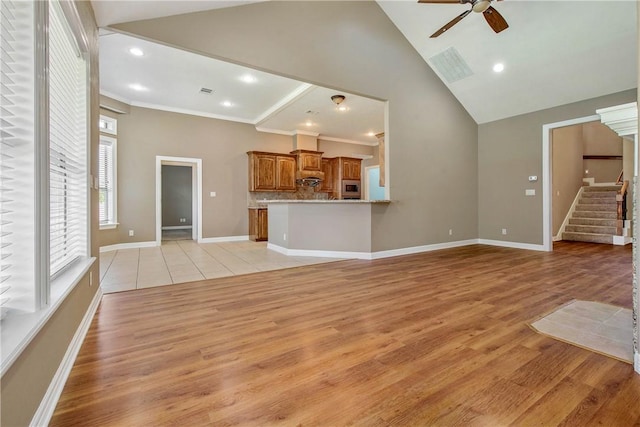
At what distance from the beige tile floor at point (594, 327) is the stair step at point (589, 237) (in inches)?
216

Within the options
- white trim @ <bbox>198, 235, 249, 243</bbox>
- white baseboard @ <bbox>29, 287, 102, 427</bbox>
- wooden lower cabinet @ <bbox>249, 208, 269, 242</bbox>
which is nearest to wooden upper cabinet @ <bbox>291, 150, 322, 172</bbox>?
wooden lower cabinet @ <bbox>249, 208, 269, 242</bbox>

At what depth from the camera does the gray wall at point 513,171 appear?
5.52m

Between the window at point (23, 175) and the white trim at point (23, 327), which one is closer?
the white trim at point (23, 327)

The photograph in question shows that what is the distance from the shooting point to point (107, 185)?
5809 mm

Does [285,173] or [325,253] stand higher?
[285,173]

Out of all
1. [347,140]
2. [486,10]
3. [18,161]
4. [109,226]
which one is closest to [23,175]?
[18,161]

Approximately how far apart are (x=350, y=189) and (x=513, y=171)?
4.17 metres

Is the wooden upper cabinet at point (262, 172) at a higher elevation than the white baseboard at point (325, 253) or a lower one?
higher

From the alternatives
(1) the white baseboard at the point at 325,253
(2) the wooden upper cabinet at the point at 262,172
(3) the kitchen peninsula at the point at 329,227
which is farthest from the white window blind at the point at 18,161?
(2) the wooden upper cabinet at the point at 262,172

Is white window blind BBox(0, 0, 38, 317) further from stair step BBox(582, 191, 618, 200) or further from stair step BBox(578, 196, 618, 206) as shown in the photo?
stair step BBox(582, 191, 618, 200)

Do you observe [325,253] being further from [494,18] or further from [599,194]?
[599,194]

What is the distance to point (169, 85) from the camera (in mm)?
5305

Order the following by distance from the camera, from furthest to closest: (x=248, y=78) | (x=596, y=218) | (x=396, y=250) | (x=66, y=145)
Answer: (x=596, y=218) < (x=396, y=250) < (x=248, y=78) < (x=66, y=145)

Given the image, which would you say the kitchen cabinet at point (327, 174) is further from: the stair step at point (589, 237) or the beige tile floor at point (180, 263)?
the stair step at point (589, 237)
